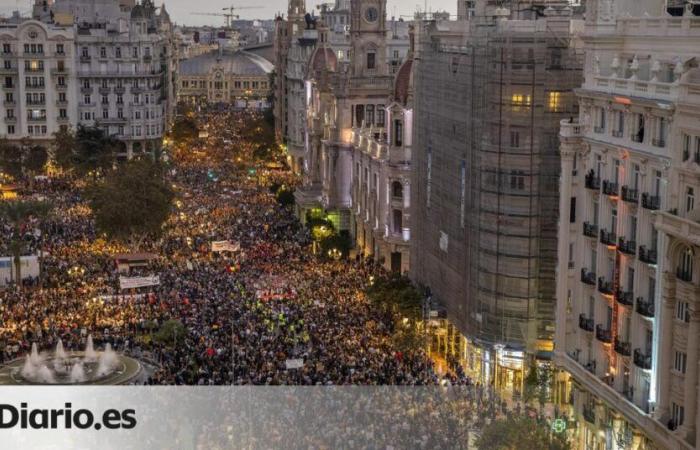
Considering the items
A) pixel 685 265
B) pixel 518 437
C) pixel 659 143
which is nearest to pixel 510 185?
pixel 659 143

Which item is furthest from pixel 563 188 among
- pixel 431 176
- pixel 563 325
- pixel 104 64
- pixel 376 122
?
pixel 104 64

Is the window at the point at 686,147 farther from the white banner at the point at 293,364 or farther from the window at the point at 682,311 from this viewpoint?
the white banner at the point at 293,364

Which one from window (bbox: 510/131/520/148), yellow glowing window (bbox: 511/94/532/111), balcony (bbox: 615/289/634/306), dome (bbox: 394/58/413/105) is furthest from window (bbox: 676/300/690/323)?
dome (bbox: 394/58/413/105)

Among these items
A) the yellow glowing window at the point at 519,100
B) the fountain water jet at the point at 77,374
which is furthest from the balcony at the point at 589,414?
the fountain water jet at the point at 77,374

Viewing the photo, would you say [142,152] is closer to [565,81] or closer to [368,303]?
[368,303]

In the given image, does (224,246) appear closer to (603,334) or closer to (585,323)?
(585,323)
